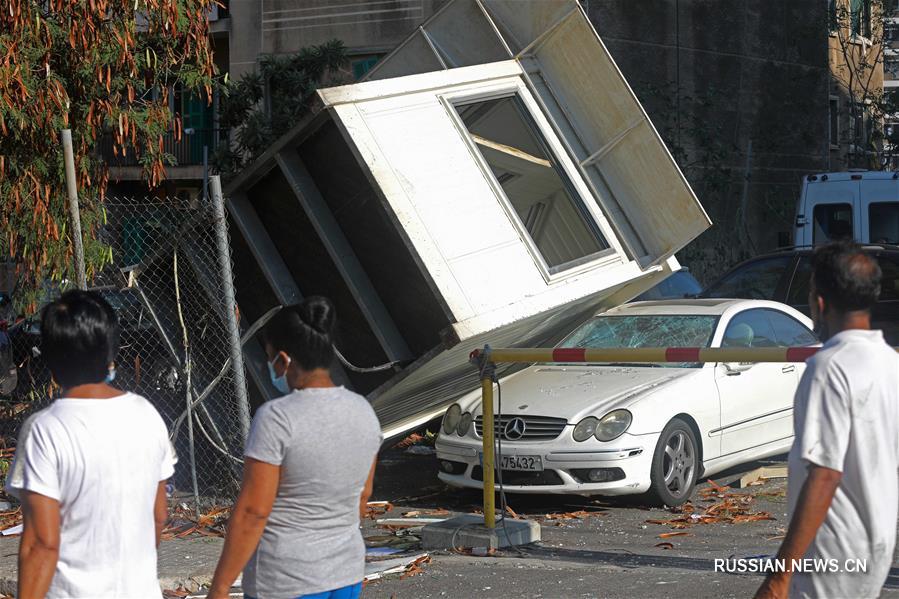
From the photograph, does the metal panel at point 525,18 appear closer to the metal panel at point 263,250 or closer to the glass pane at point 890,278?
the metal panel at point 263,250

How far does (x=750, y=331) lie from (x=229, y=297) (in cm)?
435

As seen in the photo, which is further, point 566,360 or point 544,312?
point 544,312

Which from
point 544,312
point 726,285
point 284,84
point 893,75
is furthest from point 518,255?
point 893,75

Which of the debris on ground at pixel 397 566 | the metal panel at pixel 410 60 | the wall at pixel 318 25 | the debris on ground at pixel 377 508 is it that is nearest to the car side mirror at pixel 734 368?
the debris on ground at pixel 377 508

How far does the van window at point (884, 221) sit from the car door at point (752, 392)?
10200 mm

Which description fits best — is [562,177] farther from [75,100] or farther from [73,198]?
[75,100]

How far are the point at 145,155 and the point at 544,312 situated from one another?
3765mm

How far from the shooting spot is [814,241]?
65.0ft

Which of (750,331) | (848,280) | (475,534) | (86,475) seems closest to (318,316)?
(86,475)

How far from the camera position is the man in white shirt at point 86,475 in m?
3.12

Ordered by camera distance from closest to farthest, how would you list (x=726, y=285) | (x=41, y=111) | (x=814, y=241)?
(x=41, y=111) < (x=726, y=285) < (x=814, y=241)

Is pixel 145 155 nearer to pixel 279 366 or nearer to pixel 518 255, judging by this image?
pixel 518 255

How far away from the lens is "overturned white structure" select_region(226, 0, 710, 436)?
815 cm

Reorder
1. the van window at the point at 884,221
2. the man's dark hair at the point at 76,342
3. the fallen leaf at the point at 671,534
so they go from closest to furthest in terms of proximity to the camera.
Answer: the man's dark hair at the point at 76,342 < the fallen leaf at the point at 671,534 < the van window at the point at 884,221
